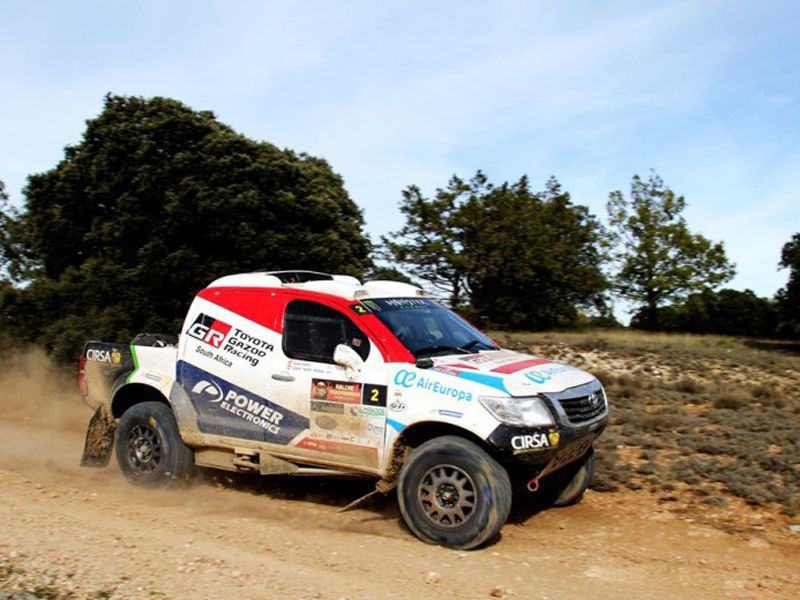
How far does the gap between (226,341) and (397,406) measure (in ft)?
6.75

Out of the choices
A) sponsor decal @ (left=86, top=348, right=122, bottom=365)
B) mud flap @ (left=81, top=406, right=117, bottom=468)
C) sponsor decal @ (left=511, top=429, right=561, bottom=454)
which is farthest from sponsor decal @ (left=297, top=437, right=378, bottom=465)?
mud flap @ (left=81, top=406, right=117, bottom=468)

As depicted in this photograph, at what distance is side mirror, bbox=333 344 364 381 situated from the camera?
20.4 feet

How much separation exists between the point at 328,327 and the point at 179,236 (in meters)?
10.3

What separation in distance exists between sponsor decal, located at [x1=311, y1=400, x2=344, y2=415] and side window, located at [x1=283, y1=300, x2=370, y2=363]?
0.39 m

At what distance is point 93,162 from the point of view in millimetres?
17094

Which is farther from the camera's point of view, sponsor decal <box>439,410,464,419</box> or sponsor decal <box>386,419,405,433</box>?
sponsor decal <box>386,419,405,433</box>

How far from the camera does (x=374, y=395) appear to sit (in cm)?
614

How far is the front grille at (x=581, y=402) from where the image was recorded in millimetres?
5922

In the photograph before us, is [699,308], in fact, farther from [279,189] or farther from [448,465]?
[448,465]

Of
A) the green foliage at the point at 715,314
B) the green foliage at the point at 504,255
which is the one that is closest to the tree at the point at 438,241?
the green foliage at the point at 504,255

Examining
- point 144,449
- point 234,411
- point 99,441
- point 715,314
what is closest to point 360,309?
point 234,411

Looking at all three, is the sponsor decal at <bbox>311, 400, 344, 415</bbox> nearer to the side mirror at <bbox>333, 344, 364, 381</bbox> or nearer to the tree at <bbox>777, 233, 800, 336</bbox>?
the side mirror at <bbox>333, 344, 364, 381</bbox>

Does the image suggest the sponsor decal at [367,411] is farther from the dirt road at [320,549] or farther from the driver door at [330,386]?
the dirt road at [320,549]

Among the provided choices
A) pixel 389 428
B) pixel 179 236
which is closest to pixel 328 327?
pixel 389 428
